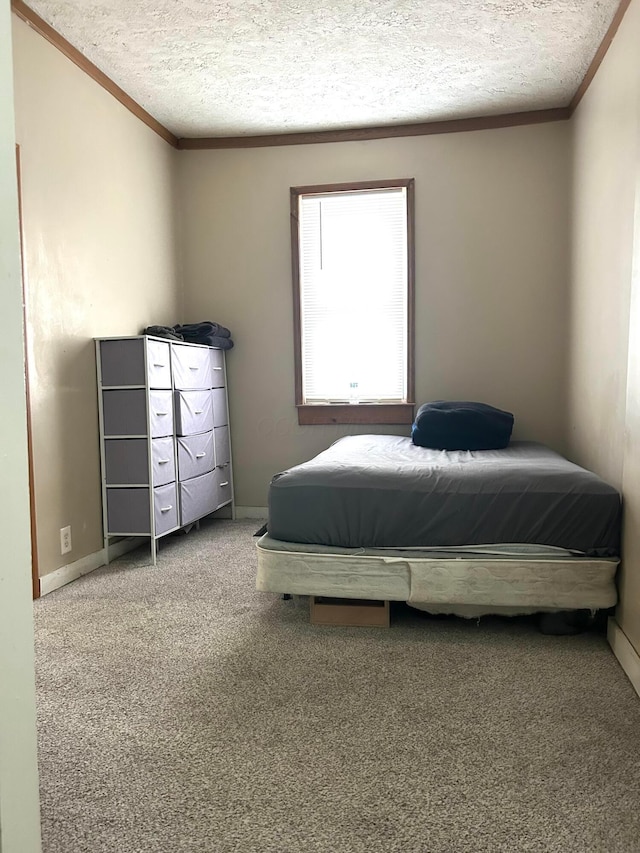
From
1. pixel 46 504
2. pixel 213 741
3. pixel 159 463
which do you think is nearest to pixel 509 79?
pixel 159 463

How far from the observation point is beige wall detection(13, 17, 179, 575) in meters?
2.97

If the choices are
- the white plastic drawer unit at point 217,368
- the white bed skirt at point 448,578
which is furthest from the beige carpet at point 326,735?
the white plastic drawer unit at point 217,368

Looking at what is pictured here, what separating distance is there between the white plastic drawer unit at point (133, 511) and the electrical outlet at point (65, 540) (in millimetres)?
296

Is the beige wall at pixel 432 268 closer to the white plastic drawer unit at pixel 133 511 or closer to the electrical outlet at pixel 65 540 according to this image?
the white plastic drawer unit at pixel 133 511

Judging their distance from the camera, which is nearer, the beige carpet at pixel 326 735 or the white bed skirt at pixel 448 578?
→ the beige carpet at pixel 326 735

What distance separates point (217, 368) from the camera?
14.4 ft

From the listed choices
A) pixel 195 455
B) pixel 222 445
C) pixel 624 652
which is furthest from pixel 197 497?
pixel 624 652

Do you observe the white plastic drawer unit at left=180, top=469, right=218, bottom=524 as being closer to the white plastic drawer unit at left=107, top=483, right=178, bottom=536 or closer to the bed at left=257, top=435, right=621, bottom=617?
the white plastic drawer unit at left=107, top=483, right=178, bottom=536

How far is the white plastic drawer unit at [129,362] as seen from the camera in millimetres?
3375

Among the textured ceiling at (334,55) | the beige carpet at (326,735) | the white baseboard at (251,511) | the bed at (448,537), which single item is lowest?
the white baseboard at (251,511)

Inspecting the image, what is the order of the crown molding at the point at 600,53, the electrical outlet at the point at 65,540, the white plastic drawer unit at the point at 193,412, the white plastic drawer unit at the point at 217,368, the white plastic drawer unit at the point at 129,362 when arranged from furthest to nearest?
the white plastic drawer unit at the point at 217,368 → the white plastic drawer unit at the point at 193,412 → the white plastic drawer unit at the point at 129,362 → the electrical outlet at the point at 65,540 → the crown molding at the point at 600,53

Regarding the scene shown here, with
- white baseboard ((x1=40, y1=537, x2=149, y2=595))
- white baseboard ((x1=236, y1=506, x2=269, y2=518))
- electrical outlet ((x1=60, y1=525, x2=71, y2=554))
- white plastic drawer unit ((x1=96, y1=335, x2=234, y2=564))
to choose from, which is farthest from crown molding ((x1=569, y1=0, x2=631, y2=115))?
white baseboard ((x1=40, y1=537, x2=149, y2=595))

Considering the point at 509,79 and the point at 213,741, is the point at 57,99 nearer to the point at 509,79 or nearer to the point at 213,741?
the point at 509,79

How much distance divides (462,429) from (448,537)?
4.09ft
